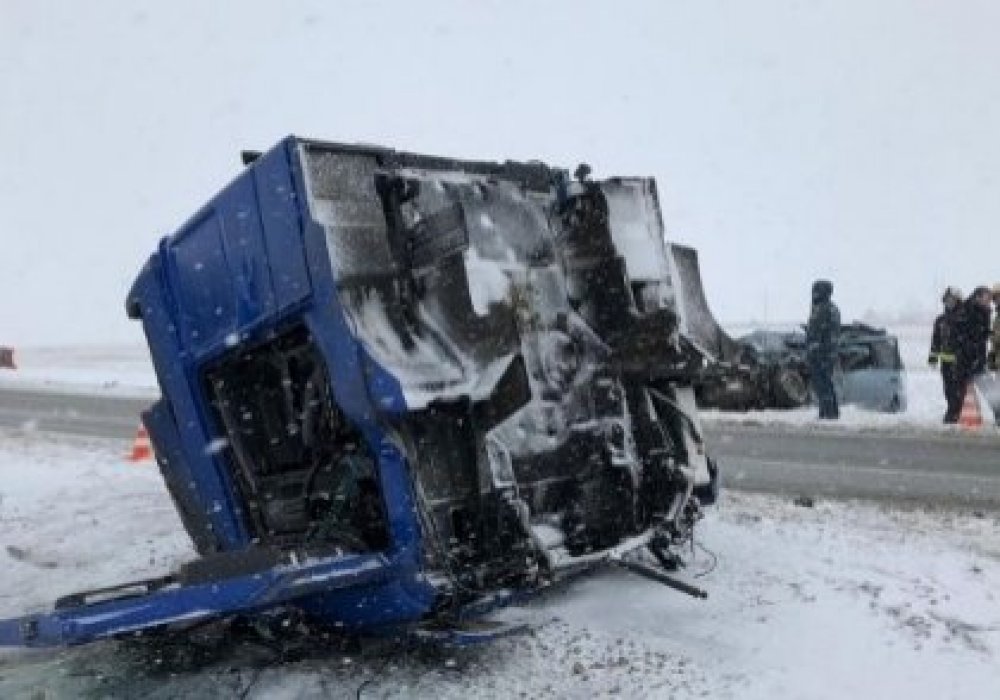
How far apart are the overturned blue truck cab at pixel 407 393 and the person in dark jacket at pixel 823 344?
807 cm

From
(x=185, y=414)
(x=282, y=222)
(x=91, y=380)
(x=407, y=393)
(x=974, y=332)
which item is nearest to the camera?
(x=407, y=393)

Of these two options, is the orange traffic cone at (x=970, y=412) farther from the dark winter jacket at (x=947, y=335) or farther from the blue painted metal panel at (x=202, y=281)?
the blue painted metal panel at (x=202, y=281)

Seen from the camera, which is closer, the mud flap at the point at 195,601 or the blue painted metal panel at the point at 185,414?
the mud flap at the point at 195,601

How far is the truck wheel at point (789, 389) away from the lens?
15141mm

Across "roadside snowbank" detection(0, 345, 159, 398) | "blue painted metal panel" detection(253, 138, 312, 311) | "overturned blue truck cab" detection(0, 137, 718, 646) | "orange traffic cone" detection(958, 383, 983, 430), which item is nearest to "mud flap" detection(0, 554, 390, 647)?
"overturned blue truck cab" detection(0, 137, 718, 646)

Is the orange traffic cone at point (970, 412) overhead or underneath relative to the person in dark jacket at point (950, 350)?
underneath

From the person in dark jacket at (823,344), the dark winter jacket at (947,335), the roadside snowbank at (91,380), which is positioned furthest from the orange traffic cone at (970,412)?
the roadside snowbank at (91,380)

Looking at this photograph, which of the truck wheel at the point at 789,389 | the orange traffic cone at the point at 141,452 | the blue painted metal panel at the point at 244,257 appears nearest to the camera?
the blue painted metal panel at the point at 244,257

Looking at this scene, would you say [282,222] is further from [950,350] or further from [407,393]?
[950,350]

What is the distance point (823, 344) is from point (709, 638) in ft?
29.9

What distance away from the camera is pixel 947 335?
13.0 m

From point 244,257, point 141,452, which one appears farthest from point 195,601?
point 141,452

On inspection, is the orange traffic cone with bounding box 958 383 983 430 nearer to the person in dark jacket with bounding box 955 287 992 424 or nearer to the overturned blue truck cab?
the person in dark jacket with bounding box 955 287 992 424

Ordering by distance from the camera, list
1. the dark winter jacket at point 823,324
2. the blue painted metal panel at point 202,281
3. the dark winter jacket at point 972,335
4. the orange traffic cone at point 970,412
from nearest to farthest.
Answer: the blue painted metal panel at point 202,281, the dark winter jacket at point 972,335, the orange traffic cone at point 970,412, the dark winter jacket at point 823,324
